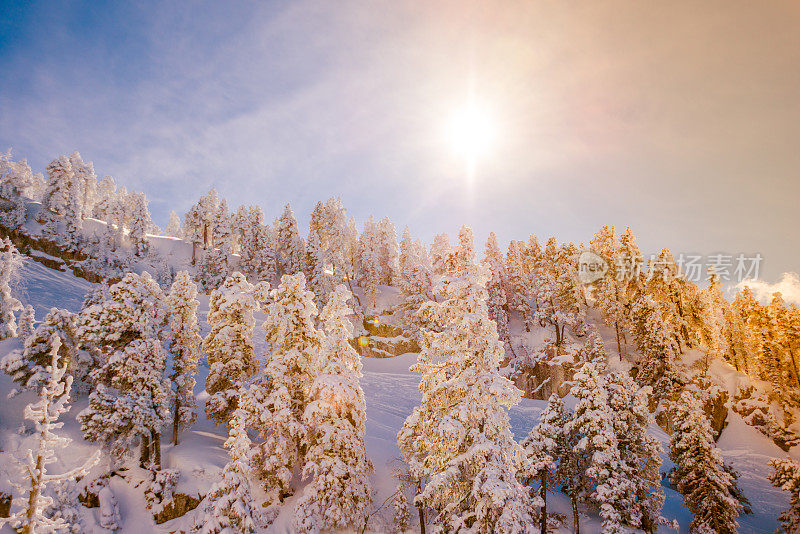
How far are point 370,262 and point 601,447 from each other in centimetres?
5081

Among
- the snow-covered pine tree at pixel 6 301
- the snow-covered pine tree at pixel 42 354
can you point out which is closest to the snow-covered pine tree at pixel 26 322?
the snow-covered pine tree at pixel 6 301

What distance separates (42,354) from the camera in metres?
23.3

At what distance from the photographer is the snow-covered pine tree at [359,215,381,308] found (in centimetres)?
6397

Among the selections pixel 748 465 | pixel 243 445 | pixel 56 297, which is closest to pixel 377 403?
pixel 243 445

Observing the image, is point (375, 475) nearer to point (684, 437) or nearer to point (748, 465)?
point (684, 437)

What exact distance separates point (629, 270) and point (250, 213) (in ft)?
213

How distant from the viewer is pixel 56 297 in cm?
4297

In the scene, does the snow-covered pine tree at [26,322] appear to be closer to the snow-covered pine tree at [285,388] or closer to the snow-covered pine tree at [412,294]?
the snow-covered pine tree at [285,388]

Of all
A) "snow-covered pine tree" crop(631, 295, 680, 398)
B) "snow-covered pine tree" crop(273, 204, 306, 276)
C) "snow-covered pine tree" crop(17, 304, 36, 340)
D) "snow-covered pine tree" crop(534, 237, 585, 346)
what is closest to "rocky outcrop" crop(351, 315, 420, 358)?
"snow-covered pine tree" crop(273, 204, 306, 276)

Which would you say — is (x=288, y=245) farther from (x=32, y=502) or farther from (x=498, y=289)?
(x=32, y=502)

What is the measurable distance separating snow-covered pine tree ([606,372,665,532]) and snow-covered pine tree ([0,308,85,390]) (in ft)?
109

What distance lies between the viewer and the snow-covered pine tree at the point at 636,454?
66.8ft

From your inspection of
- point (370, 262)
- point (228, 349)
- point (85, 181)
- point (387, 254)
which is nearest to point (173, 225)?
point (85, 181)

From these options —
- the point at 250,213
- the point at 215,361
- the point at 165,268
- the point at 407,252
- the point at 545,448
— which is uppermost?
the point at 250,213
